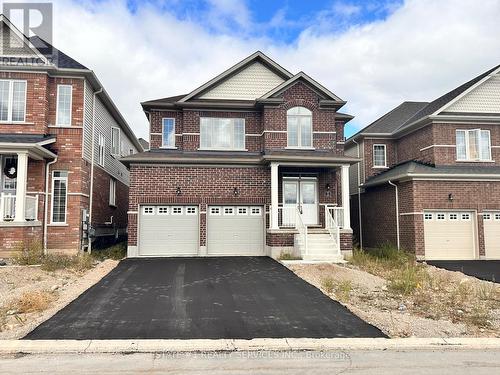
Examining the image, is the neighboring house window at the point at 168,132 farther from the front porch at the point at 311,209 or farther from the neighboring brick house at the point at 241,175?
the front porch at the point at 311,209

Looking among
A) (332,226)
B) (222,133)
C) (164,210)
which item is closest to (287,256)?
(332,226)

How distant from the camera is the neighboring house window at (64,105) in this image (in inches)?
609

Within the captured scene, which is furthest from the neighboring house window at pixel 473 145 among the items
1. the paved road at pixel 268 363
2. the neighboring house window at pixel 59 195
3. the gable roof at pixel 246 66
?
the neighboring house window at pixel 59 195

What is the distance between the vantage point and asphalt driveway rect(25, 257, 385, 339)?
6.63 m

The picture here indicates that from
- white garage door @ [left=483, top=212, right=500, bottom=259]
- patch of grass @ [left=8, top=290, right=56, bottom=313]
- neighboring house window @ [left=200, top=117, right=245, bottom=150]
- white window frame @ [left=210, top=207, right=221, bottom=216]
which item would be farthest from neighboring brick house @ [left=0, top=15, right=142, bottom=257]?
white garage door @ [left=483, top=212, right=500, bottom=259]

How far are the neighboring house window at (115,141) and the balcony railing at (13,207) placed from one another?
629 centimetres

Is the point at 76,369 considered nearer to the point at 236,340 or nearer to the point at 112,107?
the point at 236,340

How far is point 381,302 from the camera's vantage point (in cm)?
896

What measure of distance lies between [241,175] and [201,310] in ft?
30.2

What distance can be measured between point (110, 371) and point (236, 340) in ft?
6.41

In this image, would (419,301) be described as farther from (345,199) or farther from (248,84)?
(248,84)

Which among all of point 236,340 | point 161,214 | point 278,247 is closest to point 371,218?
point 278,247

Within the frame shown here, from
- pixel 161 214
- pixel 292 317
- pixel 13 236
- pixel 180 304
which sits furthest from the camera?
pixel 161 214

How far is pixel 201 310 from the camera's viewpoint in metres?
8.01
